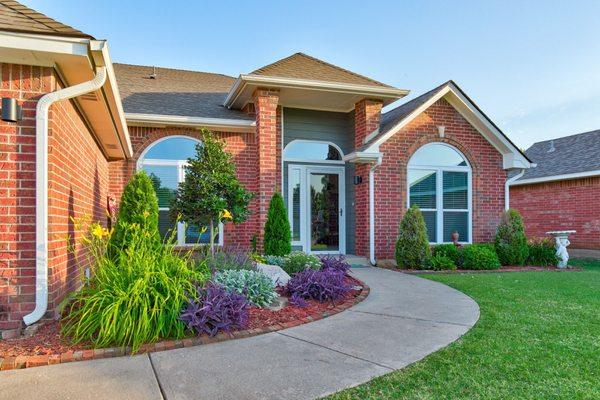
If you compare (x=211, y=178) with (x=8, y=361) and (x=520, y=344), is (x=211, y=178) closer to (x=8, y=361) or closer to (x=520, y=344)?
(x=8, y=361)

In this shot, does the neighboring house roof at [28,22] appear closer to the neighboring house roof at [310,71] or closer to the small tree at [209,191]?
the small tree at [209,191]

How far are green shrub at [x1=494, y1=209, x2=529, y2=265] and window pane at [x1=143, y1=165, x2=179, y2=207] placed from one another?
7922 millimetres

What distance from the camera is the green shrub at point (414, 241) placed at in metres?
8.65

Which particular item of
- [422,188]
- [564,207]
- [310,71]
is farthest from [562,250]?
[310,71]

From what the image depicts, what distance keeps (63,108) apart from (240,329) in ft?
10.4

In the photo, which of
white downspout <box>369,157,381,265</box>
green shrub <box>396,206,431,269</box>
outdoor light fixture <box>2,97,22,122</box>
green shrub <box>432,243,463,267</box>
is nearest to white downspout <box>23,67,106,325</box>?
outdoor light fixture <box>2,97,22,122</box>

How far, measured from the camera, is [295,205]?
33.4 ft

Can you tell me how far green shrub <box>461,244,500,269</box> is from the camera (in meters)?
8.91

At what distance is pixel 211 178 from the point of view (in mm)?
7230

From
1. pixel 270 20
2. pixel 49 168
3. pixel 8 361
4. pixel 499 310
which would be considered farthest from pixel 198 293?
pixel 270 20

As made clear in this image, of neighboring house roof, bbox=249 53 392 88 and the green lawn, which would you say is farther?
neighboring house roof, bbox=249 53 392 88

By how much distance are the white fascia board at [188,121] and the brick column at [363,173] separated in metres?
2.75

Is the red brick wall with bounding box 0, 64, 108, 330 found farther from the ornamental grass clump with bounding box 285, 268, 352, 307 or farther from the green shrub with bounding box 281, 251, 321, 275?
the green shrub with bounding box 281, 251, 321, 275

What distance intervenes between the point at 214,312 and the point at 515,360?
2713 mm
